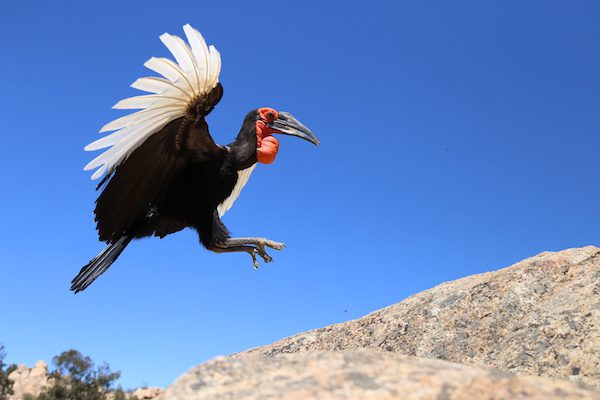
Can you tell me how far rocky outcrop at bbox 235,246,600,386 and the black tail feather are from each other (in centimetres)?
203

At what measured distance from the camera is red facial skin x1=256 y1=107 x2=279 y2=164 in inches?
294

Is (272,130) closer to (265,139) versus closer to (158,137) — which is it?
(265,139)

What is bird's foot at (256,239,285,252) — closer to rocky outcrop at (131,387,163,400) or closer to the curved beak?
the curved beak

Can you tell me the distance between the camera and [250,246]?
7062mm

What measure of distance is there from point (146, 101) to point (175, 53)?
561 millimetres

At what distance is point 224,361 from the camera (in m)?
2.32

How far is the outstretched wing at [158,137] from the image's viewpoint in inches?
231

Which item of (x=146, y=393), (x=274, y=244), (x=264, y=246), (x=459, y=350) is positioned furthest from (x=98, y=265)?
(x=146, y=393)

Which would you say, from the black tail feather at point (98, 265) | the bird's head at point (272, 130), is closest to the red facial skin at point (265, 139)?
the bird's head at point (272, 130)

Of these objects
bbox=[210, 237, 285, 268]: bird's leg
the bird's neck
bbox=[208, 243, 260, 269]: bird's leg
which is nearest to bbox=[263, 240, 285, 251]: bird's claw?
bbox=[210, 237, 285, 268]: bird's leg

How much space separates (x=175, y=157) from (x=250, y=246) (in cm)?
139

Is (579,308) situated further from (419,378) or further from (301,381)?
(301,381)

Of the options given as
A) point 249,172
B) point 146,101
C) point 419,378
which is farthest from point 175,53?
point 419,378

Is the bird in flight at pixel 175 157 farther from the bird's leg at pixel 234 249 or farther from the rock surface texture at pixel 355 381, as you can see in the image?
the rock surface texture at pixel 355 381
